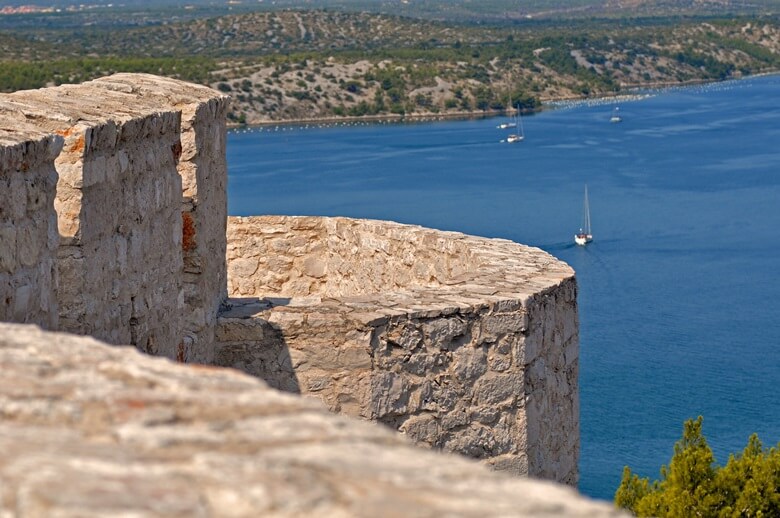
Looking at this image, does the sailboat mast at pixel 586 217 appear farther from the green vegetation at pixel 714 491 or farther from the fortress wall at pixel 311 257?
the fortress wall at pixel 311 257

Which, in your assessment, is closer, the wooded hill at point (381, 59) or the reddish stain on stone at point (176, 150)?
the reddish stain on stone at point (176, 150)

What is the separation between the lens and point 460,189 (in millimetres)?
45875

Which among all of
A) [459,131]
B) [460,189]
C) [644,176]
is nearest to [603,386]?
[460,189]

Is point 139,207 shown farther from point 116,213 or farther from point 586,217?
point 586,217

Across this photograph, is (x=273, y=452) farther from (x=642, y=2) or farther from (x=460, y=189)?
(x=642, y=2)

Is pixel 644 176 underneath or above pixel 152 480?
underneath

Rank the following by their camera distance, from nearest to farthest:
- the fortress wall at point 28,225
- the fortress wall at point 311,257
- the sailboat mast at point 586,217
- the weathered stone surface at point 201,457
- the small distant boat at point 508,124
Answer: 1. the weathered stone surface at point 201,457
2. the fortress wall at point 28,225
3. the fortress wall at point 311,257
4. the sailboat mast at point 586,217
5. the small distant boat at point 508,124

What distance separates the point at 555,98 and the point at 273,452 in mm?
81938

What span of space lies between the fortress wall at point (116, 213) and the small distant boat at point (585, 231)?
32.8m

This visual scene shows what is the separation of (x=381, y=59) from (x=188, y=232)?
75.3 metres

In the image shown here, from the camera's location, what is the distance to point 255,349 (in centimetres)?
528

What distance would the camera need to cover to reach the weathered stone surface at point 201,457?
1496mm

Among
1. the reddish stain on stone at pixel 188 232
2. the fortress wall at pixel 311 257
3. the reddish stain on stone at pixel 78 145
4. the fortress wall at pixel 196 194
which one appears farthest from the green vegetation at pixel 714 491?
the reddish stain on stone at pixel 78 145

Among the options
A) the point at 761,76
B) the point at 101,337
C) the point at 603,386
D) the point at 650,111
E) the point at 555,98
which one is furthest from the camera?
the point at 761,76
